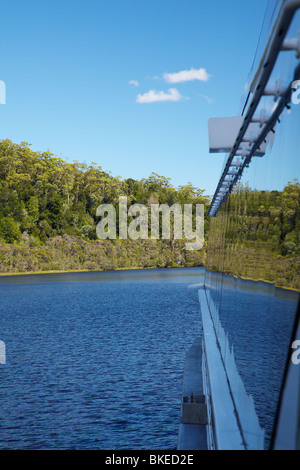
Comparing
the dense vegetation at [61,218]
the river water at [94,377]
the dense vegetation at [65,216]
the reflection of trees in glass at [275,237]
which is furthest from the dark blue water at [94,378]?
the dense vegetation at [61,218]

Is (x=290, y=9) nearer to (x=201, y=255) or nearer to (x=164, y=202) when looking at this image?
(x=201, y=255)

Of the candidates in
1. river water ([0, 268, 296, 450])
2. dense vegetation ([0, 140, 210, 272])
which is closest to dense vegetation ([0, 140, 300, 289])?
dense vegetation ([0, 140, 210, 272])

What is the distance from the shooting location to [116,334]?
2370 centimetres

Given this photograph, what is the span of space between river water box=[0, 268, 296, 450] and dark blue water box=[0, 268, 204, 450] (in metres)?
0.02

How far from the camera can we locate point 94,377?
15.5 metres

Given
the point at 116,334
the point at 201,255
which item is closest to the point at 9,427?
the point at 116,334

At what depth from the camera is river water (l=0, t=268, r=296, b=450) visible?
1070 centimetres

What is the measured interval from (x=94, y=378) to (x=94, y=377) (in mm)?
126

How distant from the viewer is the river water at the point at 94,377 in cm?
1070
